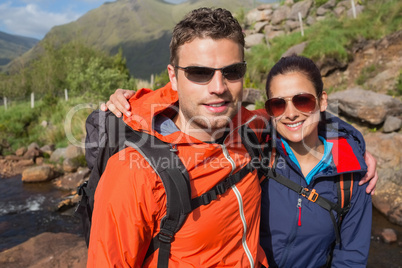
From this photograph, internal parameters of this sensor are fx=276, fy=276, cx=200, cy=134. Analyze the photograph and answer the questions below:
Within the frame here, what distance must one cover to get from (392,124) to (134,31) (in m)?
120

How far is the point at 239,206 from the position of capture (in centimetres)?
171

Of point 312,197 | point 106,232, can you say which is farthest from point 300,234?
point 106,232

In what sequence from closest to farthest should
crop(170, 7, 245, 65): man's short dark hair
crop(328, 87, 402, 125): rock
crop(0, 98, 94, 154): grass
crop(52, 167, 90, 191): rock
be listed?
crop(170, 7, 245, 65): man's short dark hair
crop(328, 87, 402, 125): rock
crop(52, 167, 90, 191): rock
crop(0, 98, 94, 154): grass

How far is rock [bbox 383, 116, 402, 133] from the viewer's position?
22.6 ft

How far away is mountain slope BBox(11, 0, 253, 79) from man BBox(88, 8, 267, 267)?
193ft

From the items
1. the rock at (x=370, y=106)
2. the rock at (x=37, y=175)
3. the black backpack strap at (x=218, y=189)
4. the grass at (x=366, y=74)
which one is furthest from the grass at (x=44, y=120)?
the black backpack strap at (x=218, y=189)

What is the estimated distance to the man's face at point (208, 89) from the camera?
1554mm

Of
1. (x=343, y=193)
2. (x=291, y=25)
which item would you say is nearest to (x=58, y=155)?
(x=343, y=193)

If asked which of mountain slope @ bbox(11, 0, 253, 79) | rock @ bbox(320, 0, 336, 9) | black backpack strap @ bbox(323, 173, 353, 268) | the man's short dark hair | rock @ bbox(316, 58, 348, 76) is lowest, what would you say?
black backpack strap @ bbox(323, 173, 353, 268)

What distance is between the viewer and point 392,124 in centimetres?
690

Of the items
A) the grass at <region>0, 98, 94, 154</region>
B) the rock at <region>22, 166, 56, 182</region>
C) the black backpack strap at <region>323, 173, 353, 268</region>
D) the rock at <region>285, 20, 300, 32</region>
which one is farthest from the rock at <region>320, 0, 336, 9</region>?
the black backpack strap at <region>323, 173, 353, 268</region>

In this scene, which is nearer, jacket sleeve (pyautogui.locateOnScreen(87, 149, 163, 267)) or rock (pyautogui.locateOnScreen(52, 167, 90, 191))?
jacket sleeve (pyautogui.locateOnScreen(87, 149, 163, 267))

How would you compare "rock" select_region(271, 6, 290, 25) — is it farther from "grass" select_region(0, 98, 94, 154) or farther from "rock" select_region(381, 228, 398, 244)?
"rock" select_region(381, 228, 398, 244)

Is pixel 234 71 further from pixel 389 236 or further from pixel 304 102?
pixel 389 236
